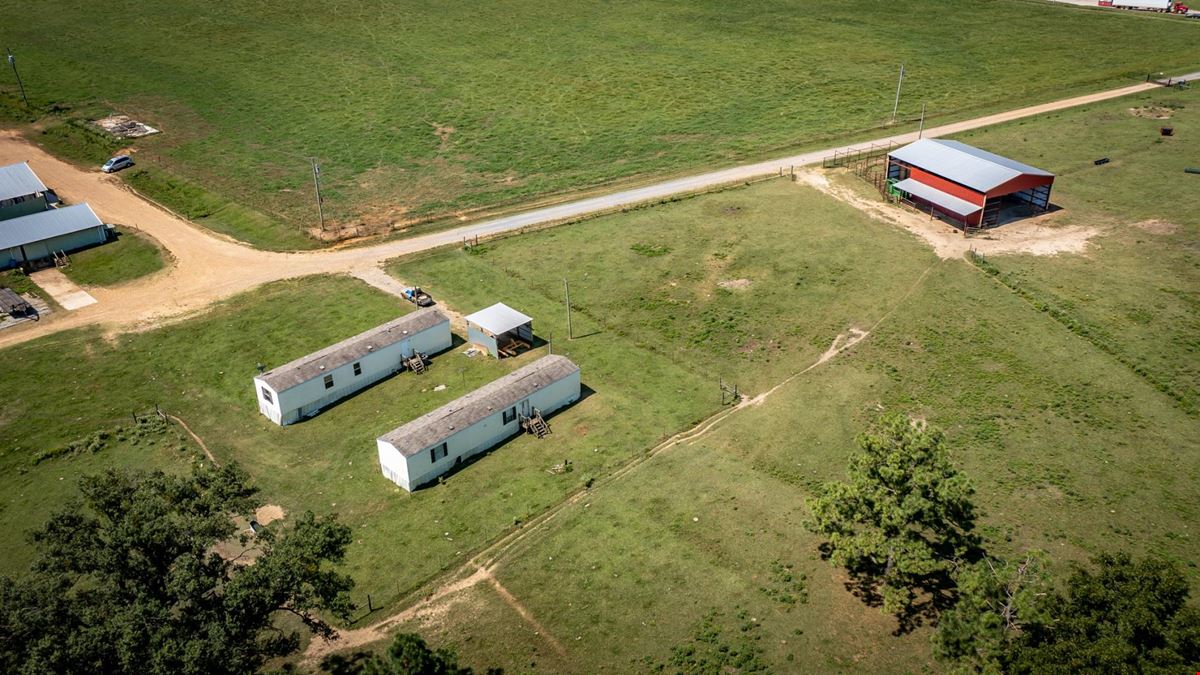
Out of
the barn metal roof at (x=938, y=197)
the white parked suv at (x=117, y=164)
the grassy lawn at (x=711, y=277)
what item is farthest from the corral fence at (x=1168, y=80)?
the white parked suv at (x=117, y=164)

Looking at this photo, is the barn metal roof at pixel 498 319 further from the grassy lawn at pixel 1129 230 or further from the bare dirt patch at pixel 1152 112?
the bare dirt patch at pixel 1152 112

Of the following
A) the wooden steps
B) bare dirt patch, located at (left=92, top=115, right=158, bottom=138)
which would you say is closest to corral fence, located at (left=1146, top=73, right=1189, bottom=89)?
the wooden steps

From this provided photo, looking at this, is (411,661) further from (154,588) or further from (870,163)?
(870,163)

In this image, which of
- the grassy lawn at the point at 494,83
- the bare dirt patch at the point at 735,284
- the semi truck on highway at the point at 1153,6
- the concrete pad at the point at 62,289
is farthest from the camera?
the semi truck on highway at the point at 1153,6

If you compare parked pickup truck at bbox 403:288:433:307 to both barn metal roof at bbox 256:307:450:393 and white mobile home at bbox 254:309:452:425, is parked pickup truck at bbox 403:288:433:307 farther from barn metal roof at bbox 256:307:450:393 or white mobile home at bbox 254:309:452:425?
white mobile home at bbox 254:309:452:425

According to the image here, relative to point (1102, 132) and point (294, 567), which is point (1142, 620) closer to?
point (294, 567)

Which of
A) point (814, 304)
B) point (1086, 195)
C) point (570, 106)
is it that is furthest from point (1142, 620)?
point (570, 106)
